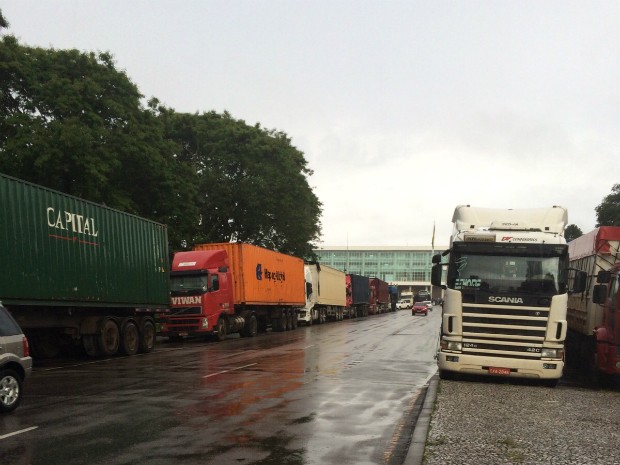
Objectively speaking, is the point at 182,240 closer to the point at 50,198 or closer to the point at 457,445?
the point at 50,198

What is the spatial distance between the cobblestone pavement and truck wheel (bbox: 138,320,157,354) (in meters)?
12.4

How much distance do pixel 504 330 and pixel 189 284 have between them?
16.3 meters

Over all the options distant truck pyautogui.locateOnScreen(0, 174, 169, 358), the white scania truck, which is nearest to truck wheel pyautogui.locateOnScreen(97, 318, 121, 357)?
distant truck pyautogui.locateOnScreen(0, 174, 169, 358)

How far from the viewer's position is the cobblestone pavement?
6.53 meters

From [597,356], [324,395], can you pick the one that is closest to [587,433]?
[324,395]

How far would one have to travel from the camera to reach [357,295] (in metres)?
63.8

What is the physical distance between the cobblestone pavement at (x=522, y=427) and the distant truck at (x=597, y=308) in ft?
3.60

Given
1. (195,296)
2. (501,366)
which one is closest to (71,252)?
(195,296)

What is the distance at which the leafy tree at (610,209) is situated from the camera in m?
62.7

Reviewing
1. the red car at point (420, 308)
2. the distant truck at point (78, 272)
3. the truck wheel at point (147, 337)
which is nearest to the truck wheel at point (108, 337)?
the distant truck at point (78, 272)

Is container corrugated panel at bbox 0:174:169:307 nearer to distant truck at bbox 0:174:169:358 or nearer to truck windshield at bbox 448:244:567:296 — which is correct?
distant truck at bbox 0:174:169:358

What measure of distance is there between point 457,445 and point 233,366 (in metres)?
10.1

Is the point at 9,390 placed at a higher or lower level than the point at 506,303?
lower

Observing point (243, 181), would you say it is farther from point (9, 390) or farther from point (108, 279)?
point (9, 390)
